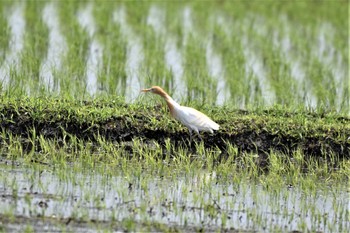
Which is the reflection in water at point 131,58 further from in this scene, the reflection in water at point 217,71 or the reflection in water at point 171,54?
the reflection in water at point 217,71

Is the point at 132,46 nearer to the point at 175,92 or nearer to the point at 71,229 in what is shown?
the point at 175,92

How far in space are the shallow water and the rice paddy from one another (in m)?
0.01

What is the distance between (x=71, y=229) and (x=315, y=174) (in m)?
2.27

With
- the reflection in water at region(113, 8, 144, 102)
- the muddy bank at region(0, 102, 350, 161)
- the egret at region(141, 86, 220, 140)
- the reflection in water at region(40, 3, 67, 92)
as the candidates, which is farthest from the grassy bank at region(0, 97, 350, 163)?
the reflection in water at region(113, 8, 144, 102)

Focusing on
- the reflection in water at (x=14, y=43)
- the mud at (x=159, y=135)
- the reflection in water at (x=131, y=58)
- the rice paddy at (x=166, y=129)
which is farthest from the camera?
the reflection in water at (x=131, y=58)

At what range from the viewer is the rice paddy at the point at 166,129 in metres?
5.49

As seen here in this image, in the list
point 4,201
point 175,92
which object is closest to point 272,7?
point 175,92

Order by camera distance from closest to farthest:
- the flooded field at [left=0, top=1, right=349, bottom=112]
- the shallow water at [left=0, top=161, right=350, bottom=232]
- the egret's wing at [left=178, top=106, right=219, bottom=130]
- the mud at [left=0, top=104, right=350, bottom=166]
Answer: the shallow water at [left=0, top=161, right=350, bottom=232]
the egret's wing at [left=178, top=106, right=219, bottom=130]
the mud at [left=0, top=104, right=350, bottom=166]
the flooded field at [left=0, top=1, right=349, bottom=112]

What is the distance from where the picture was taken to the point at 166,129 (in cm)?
721

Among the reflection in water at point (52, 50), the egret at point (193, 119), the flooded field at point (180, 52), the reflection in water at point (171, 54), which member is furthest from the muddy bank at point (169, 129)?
the reflection in water at point (171, 54)

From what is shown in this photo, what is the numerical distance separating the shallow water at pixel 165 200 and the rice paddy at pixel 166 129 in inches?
0.5

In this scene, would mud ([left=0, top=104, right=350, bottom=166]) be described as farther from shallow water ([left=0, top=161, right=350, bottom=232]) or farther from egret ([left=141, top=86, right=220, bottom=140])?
shallow water ([left=0, top=161, right=350, bottom=232])

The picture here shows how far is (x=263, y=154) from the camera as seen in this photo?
725 cm

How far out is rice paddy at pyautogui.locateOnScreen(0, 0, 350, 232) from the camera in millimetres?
5488
